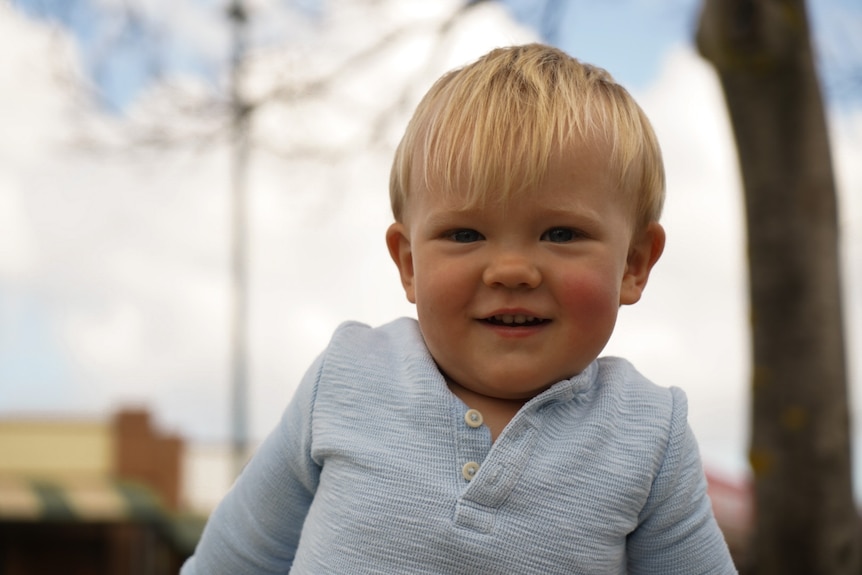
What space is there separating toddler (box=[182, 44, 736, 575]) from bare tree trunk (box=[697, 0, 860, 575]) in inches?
160

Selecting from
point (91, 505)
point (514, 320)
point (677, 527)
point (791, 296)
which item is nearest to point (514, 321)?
point (514, 320)

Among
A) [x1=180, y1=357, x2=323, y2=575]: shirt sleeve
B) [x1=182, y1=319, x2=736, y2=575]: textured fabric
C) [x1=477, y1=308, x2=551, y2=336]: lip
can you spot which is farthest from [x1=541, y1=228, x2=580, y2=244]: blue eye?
[x1=180, y1=357, x2=323, y2=575]: shirt sleeve

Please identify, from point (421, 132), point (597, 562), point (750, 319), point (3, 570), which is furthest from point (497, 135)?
point (3, 570)

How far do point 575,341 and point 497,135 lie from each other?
33 cm

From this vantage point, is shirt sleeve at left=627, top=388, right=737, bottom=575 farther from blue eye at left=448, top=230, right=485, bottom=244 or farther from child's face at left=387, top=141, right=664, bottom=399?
blue eye at left=448, top=230, right=485, bottom=244

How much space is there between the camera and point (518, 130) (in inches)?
65.8

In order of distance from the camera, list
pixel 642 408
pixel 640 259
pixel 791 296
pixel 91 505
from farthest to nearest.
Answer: pixel 91 505 → pixel 791 296 → pixel 640 259 → pixel 642 408

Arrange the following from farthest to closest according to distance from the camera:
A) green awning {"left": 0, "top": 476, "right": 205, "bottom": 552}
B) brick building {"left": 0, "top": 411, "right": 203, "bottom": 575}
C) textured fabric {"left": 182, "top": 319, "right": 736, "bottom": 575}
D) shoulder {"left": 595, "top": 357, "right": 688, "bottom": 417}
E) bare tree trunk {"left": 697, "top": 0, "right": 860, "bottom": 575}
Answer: brick building {"left": 0, "top": 411, "right": 203, "bottom": 575}
green awning {"left": 0, "top": 476, "right": 205, "bottom": 552}
bare tree trunk {"left": 697, "top": 0, "right": 860, "bottom": 575}
shoulder {"left": 595, "top": 357, "right": 688, "bottom": 417}
textured fabric {"left": 182, "top": 319, "right": 736, "bottom": 575}

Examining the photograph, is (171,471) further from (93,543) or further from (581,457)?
(581,457)

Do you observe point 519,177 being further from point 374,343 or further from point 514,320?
point 374,343

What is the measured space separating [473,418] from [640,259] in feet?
1.34

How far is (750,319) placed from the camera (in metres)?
5.81

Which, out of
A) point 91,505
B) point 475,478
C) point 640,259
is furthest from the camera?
point 91,505

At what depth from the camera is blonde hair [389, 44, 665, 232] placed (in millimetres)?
1646
